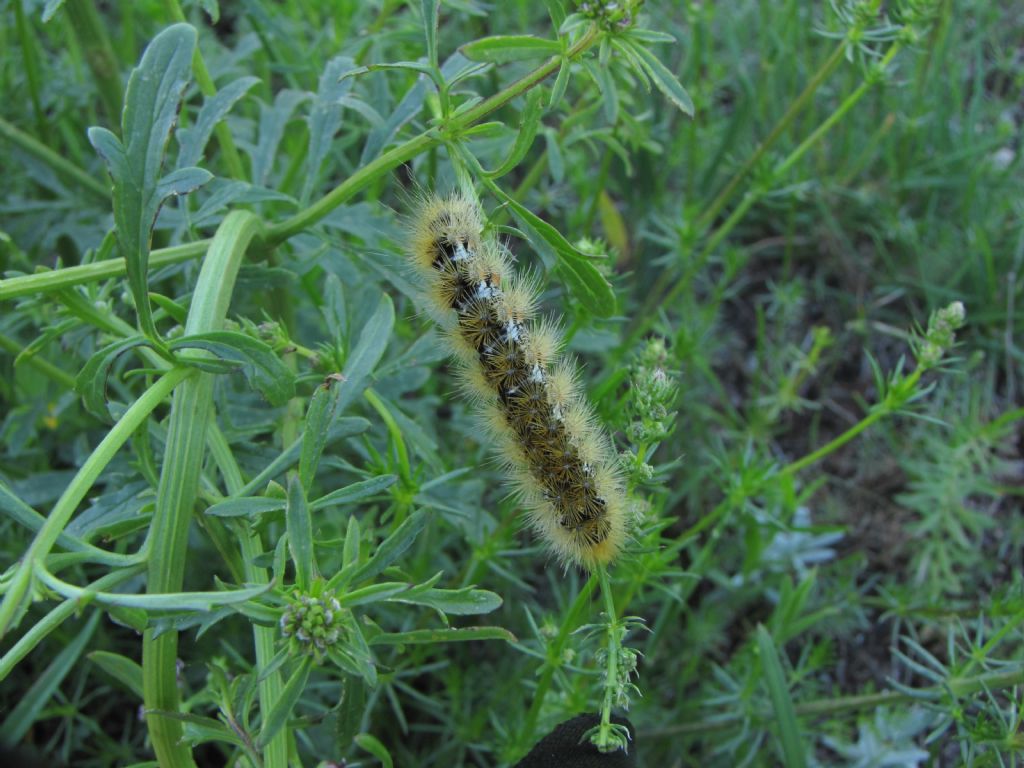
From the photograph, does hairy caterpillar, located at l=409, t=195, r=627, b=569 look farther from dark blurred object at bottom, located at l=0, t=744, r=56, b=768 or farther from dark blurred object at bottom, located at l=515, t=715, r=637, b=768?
dark blurred object at bottom, located at l=0, t=744, r=56, b=768

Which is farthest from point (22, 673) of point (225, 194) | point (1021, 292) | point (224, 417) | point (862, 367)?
point (1021, 292)

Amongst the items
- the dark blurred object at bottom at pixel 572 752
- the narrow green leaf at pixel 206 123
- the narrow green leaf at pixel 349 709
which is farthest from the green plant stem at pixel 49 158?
the dark blurred object at bottom at pixel 572 752

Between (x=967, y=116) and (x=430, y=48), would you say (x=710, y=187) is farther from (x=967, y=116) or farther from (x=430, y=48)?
(x=430, y=48)

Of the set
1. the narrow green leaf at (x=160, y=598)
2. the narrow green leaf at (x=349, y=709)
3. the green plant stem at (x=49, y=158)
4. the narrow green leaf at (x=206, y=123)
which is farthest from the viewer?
the green plant stem at (x=49, y=158)

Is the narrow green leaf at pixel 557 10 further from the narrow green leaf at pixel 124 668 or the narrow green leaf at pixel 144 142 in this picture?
the narrow green leaf at pixel 124 668

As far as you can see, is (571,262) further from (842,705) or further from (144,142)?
(842,705)
